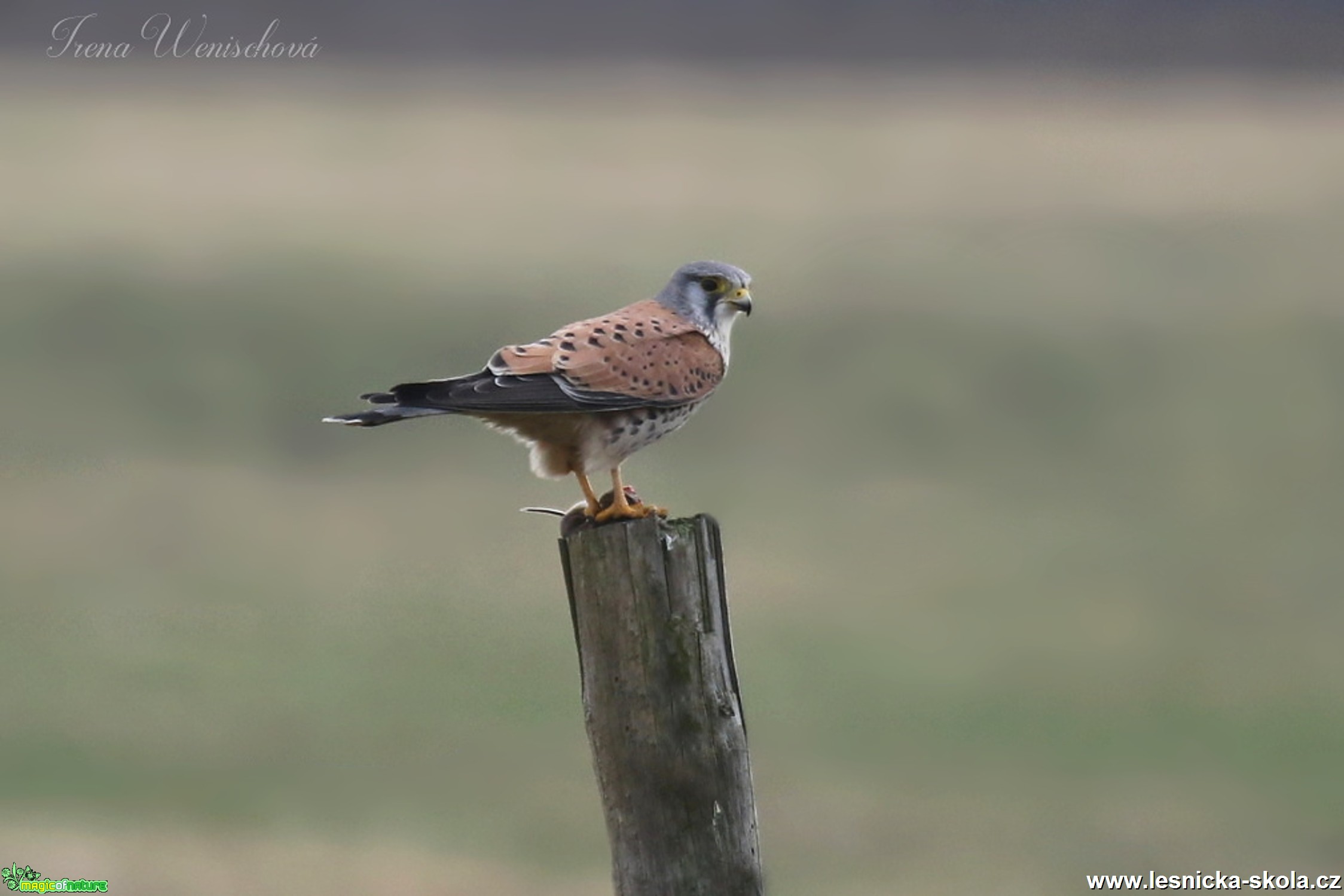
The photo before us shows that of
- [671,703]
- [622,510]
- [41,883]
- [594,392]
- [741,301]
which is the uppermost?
[741,301]

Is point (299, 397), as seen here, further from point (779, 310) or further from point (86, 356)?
point (779, 310)

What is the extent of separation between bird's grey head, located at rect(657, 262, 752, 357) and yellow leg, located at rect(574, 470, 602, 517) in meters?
0.68

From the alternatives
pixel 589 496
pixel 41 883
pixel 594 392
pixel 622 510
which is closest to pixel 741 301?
pixel 594 392

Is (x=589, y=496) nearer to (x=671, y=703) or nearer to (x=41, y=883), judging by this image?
(x=671, y=703)

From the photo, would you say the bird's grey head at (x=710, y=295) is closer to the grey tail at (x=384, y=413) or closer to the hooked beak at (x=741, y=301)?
the hooked beak at (x=741, y=301)

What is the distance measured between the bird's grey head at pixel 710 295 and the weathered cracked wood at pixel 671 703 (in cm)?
172

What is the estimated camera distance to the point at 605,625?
452 centimetres

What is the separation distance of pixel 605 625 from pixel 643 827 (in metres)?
0.48

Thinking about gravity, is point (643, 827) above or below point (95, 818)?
below

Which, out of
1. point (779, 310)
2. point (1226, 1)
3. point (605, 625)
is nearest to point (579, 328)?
point (605, 625)

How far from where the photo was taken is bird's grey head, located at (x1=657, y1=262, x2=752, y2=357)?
616 centimetres

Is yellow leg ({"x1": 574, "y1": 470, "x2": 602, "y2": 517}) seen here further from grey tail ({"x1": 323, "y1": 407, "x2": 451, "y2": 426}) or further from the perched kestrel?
grey tail ({"x1": 323, "y1": 407, "x2": 451, "y2": 426})

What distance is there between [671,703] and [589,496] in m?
1.24

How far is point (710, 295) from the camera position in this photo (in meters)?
6.21
